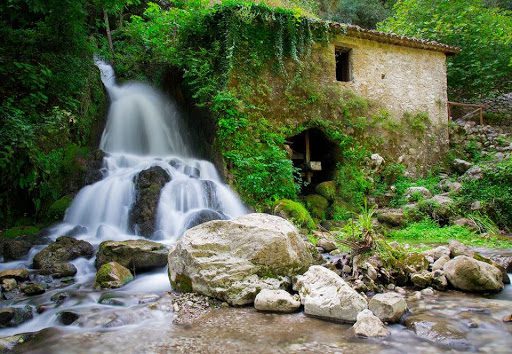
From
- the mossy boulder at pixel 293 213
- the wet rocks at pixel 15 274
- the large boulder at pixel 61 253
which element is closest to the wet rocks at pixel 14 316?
the wet rocks at pixel 15 274

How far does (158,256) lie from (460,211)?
848 cm

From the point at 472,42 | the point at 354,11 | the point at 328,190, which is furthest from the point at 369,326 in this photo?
the point at 354,11

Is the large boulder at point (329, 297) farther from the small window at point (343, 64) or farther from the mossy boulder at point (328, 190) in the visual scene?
the small window at point (343, 64)

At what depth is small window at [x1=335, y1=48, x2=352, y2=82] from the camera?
13.1m

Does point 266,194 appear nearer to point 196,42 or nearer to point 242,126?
point 242,126

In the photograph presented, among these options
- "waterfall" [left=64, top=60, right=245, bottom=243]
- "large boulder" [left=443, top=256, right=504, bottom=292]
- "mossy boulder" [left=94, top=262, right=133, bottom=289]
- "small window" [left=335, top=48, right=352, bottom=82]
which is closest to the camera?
"large boulder" [left=443, top=256, right=504, bottom=292]

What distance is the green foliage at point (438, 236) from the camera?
7859 millimetres

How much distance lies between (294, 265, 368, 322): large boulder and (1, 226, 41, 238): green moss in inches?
243

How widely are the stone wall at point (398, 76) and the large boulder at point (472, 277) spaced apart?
29.5ft

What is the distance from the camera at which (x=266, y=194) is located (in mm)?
9836

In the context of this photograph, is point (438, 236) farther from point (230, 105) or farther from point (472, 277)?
point (230, 105)

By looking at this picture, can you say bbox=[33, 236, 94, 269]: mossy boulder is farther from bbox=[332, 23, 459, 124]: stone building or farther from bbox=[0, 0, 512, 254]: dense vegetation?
bbox=[332, 23, 459, 124]: stone building

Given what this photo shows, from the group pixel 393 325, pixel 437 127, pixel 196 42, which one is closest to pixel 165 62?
pixel 196 42

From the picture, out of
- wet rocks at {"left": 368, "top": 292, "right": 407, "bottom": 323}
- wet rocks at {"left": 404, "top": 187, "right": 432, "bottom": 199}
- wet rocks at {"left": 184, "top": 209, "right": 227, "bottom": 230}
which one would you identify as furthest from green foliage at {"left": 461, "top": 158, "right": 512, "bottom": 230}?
wet rocks at {"left": 368, "top": 292, "right": 407, "bottom": 323}
